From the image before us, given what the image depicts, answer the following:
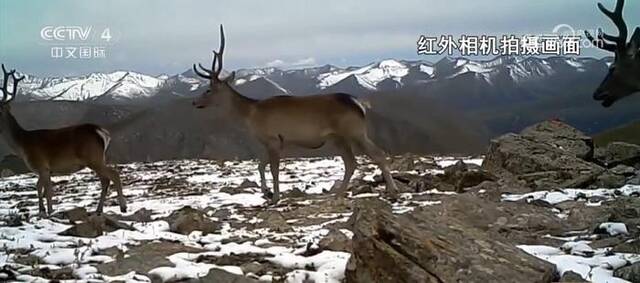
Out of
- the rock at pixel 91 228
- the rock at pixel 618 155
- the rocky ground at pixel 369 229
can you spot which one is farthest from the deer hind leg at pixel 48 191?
the rock at pixel 618 155

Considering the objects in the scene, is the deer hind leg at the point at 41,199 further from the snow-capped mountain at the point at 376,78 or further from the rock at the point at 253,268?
the snow-capped mountain at the point at 376,78

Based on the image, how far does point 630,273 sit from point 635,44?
22.4 feet

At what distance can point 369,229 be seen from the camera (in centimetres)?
620

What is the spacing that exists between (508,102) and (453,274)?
3759 inches

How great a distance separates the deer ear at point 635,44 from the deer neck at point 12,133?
34.9 feet

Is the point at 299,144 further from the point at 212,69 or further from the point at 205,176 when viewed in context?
the point at 205,176

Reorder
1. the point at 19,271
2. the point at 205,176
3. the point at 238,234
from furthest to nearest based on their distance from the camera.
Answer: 1. the point at 205,176
2. the point at 238,234
3. the point at 19,271

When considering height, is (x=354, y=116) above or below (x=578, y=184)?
above

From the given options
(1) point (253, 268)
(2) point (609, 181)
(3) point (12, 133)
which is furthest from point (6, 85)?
(2) point (609, 181)

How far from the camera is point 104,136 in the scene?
12164 mm

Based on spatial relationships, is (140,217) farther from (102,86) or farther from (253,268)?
(102,86)

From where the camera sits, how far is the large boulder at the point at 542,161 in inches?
520

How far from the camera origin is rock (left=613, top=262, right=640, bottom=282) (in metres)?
6.23

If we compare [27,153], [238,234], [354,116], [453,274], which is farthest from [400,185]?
[453,274]
